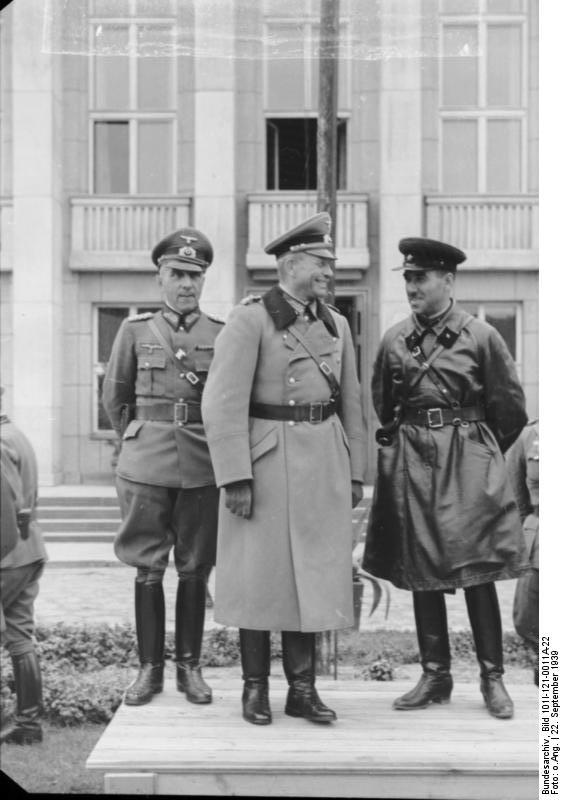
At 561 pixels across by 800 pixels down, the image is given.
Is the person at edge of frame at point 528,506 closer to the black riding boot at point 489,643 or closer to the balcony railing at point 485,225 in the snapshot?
the black riding boot at point 489,643

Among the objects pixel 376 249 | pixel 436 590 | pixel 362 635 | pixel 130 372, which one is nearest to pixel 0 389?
pixel 130 372

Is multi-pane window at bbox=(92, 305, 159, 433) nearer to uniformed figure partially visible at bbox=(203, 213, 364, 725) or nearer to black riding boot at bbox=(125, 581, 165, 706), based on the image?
black riding boot at bbox=(125, 581, 165, 706)

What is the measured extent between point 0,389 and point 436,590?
7.15 ft

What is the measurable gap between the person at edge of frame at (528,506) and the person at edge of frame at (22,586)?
2346mm

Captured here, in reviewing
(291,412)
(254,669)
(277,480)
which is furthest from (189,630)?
(291,412)

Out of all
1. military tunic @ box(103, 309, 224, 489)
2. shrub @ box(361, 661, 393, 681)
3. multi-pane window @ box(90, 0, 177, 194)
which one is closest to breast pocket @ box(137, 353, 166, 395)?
military tunic @ box(103, 309, 224, 489)

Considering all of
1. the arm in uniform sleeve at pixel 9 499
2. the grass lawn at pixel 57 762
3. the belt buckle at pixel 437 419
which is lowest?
the grass lawn at pixel 57 762

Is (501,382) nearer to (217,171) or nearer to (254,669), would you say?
(254,669)

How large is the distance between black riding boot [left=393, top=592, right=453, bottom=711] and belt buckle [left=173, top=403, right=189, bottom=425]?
4.15 feet

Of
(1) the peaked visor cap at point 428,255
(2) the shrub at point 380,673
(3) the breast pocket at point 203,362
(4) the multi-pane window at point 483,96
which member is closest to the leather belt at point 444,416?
(1) the peaked visor cap at point 428,255

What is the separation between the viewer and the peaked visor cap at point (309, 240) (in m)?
4.57

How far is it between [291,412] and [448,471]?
710 mm

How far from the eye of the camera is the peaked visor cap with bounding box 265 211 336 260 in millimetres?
4570

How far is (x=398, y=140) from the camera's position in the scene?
8383mm
